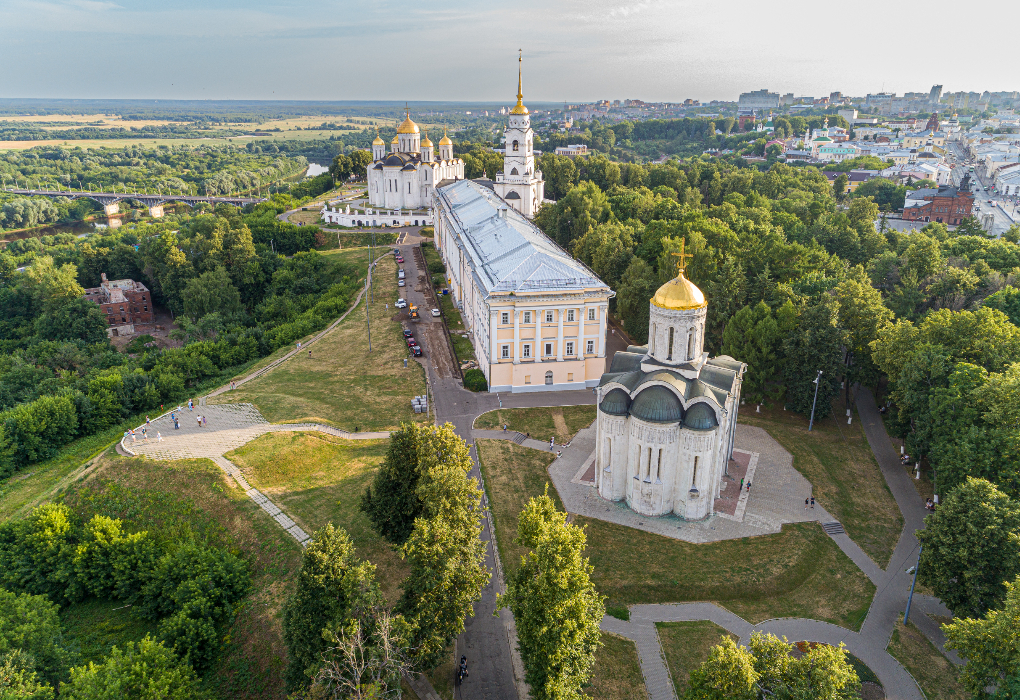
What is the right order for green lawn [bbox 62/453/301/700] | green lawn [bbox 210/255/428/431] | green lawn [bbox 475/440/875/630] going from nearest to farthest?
green lawn [bbox 62/453/301/700] → green lawn [bbox 475/440/875/630] → green lawn [bbox 210/255/428/431]

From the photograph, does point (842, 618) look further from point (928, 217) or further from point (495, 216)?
point (928, 217)

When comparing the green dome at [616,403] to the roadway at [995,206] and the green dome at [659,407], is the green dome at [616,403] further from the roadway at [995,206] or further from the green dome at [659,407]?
the roadway at [995,206]

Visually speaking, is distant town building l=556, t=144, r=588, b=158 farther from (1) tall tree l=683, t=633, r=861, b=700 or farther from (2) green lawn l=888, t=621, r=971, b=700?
(1) tall tree l=683, t=633, r=861, b=700

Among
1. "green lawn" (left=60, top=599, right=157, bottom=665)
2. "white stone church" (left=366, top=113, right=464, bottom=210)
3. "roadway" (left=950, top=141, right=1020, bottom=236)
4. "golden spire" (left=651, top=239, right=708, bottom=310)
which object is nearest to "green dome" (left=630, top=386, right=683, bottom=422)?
"golden spire" (left=651, top=239, right=708, bottom=310)

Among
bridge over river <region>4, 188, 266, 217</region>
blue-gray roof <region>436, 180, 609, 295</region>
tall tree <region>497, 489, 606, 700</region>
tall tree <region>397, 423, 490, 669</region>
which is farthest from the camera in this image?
bridge over river <region>4, 188, 266, 217</region>

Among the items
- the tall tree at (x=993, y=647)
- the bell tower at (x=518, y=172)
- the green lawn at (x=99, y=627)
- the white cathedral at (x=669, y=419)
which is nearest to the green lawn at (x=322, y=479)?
the green lawn at (x=99, y=627)

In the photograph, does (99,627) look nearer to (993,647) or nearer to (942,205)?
(993,647)
